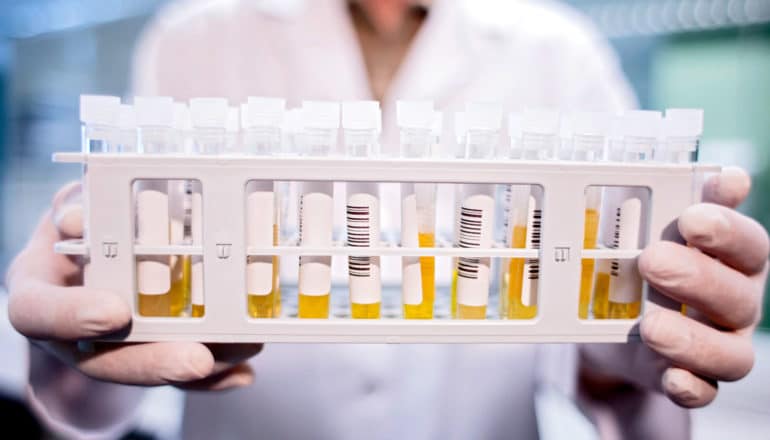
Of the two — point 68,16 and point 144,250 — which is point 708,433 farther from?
point 68,16

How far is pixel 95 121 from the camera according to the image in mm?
506

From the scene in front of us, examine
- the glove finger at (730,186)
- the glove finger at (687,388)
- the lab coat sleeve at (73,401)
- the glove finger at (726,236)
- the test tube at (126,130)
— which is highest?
the test tube at (126,130)

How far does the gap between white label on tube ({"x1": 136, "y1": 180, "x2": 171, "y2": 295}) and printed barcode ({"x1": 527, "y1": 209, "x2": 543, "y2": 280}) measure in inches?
13.6

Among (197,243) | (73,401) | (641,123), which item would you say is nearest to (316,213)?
(197,243)

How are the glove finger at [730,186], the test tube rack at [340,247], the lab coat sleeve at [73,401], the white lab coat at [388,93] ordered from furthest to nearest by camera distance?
1. the white lab coat at [388,93]
2. the lab coat sleeve at [73,401]
3. the glove finger at [730,186]
4. the test tube rack at [340,247]

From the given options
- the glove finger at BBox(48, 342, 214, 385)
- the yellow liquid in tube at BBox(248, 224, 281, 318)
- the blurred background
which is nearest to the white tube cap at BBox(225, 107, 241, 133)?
the yellow liquid in tube at BBox(248, 224, 281, 318)

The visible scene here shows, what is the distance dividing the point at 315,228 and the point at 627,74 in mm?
1751

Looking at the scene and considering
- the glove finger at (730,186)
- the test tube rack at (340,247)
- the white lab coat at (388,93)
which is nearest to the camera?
the test tube rack at (340,247)

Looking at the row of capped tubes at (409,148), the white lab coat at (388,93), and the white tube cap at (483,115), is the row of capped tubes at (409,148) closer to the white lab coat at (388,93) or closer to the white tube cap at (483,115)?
the white tube cap at (483,115)

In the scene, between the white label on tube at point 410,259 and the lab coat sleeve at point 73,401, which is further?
the lab coat sleeve at point 73,401

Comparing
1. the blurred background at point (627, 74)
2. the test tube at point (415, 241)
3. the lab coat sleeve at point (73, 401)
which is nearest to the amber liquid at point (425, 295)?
the test tube at point (415, 241)

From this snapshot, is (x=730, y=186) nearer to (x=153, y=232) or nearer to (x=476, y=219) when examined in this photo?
(x=476, y=219)

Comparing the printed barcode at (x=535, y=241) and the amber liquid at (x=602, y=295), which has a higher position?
the printed barcode at (x=535, y=241)

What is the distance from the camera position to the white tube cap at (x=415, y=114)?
19.7 inches
